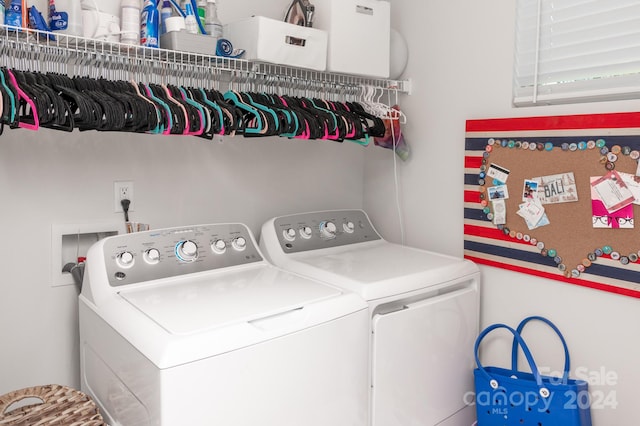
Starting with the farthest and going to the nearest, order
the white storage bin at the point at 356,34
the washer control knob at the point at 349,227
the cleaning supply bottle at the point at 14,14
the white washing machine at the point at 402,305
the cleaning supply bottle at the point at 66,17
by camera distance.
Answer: the washer control knob at the point at 349,227 → the white storage bin at the point at 356,34 → the white washing machine at the point at 402,305 → the cleaning supply bottle at the point at 66,17 → the cleaning supply bottle at the point at 14,14

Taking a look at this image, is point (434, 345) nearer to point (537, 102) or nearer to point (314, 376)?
Answer: point (314, 376)

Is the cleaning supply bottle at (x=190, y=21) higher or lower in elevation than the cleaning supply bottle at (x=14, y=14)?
higher

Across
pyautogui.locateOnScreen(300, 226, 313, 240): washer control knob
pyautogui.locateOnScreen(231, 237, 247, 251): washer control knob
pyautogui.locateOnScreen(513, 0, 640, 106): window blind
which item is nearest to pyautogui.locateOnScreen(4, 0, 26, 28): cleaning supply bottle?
pyautogui.locateOnScreen(231, 237, 247, 251): washer control knob

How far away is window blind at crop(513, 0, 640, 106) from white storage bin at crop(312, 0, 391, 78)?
0.55 m

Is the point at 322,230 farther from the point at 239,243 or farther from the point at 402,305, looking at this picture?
the point at 402,305

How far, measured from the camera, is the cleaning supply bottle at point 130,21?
1738mm

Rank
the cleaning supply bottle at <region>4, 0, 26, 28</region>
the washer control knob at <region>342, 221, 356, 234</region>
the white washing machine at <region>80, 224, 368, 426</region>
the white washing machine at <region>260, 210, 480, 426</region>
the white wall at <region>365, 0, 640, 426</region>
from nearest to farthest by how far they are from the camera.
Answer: the white washing machine at <region>80, 224, 368, 426</region>, the cleaning supply bottle at <region>4, 0, 26, 28</region>, the white washing machine at <region>260, 210, 480, 426</region>, the white wall at <region>365, 0, 640, 426</region>, the washer control knob at <region>342, 221, 356, 234</region>

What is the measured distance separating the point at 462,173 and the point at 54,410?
176 cm

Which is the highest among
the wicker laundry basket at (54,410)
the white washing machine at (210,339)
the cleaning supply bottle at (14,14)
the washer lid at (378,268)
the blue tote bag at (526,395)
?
the cleaning supply bottle at (14,14)

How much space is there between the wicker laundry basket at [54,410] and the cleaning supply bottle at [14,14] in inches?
43.7

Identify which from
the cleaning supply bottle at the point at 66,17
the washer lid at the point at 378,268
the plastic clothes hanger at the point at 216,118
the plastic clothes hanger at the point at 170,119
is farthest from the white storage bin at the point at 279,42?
the washer lid at the point at 378,268

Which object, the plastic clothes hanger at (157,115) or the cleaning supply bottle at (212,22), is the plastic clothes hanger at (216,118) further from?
the cleaning supply bottle at (212,22)

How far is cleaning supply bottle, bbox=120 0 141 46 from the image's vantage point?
68.4 inches

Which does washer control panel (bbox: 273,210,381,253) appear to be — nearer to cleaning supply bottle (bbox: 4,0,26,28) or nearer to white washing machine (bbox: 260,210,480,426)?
white washing machine (bbox: 260,210,480,426)
